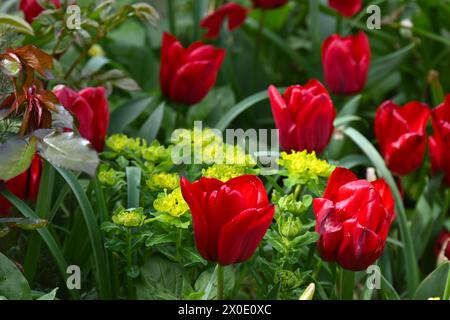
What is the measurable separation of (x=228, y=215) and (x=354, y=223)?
12cm

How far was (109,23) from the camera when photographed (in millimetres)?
1122

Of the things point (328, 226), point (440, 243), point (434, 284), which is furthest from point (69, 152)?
point (440, 243)

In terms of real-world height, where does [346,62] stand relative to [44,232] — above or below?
above

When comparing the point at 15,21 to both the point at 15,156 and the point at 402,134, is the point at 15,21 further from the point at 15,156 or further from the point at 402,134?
the point at 402,134

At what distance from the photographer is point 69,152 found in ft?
2.46

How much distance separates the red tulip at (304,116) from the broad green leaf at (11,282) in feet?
1.20

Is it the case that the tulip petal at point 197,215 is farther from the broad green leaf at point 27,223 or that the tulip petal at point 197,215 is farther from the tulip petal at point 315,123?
the tulip petal at point 315,123

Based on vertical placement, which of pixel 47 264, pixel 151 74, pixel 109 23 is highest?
pixel 109 23

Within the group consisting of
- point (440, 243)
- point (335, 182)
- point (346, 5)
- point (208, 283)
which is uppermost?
point (346, 5)

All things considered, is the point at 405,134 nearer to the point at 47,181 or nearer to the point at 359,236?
the point at 359,236

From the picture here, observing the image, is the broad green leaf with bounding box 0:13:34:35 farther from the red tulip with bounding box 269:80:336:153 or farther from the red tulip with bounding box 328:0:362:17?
the red tulip with bounding box 328:0:362:17

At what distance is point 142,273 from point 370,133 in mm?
780

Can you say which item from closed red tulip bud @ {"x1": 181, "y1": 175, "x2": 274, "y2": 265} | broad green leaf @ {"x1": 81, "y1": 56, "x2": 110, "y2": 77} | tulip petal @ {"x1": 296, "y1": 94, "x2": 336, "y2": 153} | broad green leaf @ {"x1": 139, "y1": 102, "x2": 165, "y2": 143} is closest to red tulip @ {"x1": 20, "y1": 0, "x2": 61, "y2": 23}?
broad green leaf @ {"x1": 81, "y1": 56, "x2": 110, "y2": 77}

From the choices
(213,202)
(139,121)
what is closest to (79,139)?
(213,202)
